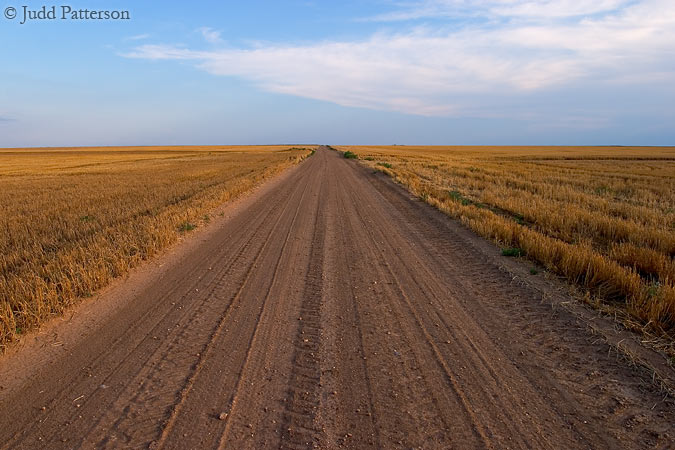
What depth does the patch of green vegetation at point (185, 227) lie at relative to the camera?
358 inches

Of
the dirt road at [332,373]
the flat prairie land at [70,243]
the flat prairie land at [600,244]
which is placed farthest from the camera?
the flat prairie land at [70,243]

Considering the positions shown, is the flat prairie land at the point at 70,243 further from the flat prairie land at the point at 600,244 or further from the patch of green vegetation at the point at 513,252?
the flat prairie land at the point at 600,244

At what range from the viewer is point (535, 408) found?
296 centimetres

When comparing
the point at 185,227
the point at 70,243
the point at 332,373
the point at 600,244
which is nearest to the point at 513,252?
the point at 600,244

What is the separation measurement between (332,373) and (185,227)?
6.91m

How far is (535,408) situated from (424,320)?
1598 mm

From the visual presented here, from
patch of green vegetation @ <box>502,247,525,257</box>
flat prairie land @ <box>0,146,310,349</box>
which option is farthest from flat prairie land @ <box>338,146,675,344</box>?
flat prairie land @ <box>0,146,310,349</box>

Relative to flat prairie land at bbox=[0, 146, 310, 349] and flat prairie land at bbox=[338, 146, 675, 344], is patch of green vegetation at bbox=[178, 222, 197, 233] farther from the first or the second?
flat prairie land at bbox=[338, 146, 675, 344]

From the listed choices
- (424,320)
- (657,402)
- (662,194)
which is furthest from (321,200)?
(662,194)

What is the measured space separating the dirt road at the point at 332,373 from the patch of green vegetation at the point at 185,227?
10.7ft

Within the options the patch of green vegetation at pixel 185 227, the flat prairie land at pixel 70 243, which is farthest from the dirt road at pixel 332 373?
the patch of green vegetation at pixel 185 227

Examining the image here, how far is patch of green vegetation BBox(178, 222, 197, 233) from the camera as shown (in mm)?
9103

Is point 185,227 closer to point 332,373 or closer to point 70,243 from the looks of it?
point 70,243

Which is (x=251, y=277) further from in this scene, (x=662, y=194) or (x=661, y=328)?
(x=662, y=194)
